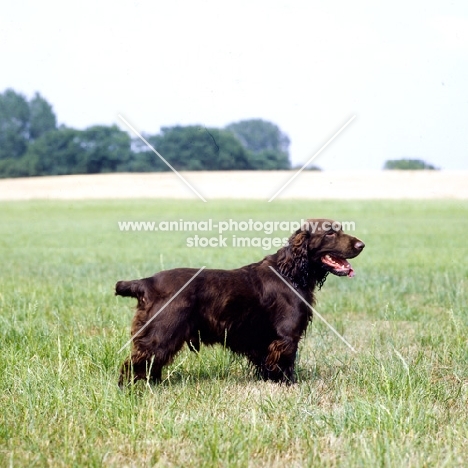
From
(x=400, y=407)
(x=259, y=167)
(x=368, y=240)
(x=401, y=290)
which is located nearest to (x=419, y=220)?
(x=368, y=240)

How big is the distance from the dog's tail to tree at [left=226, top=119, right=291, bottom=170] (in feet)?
65.4

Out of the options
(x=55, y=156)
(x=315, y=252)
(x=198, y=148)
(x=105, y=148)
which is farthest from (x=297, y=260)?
(x=55, y=156)

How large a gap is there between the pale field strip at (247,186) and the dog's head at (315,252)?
25.4 m

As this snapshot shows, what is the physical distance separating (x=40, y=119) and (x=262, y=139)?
47.1 ft

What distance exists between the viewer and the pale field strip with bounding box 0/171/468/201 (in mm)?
32531

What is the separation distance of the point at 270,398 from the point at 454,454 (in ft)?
4.22

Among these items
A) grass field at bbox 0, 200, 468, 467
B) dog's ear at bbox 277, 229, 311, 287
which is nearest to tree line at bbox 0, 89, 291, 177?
grass field at bbox 0, 200, 468, 467

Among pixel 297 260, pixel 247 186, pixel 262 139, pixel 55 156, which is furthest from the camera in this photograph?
pixel 247 186

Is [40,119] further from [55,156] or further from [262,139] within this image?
[262,139]

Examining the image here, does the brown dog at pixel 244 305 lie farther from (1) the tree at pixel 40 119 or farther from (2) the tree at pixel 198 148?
(1) the tree at pixel 40 119

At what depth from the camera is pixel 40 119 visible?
121ft

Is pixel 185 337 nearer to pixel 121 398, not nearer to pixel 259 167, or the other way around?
A: pixel 121 398

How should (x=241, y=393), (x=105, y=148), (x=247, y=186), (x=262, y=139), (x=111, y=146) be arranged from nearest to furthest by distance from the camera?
(x=241, y=393), (x=262, y=139), (x=111, y=146), (x=105, y=148), (x=247, y=186)

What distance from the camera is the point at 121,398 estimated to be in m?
4.74
